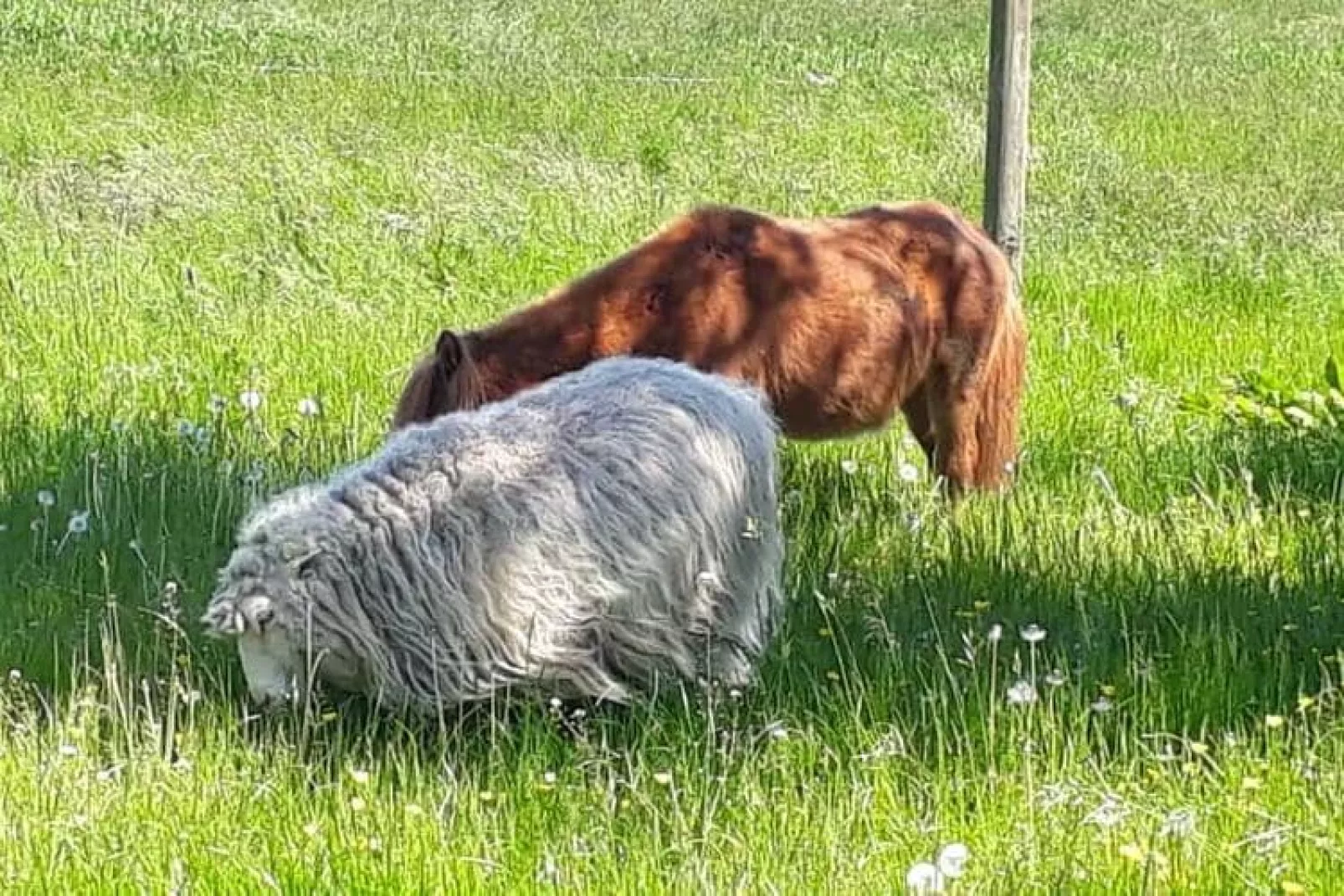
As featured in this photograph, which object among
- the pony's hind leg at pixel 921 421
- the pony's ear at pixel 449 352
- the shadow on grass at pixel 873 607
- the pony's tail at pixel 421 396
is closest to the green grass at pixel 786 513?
the shadow on grass at pixel 873 607

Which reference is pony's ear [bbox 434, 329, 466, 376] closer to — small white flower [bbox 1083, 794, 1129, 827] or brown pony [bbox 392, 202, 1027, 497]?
brown pony [bbox 392, 202, 1027, 497]

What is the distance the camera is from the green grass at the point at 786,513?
13.4 feet

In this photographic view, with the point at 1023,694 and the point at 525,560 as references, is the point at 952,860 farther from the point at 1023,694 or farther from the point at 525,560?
the point at 525,560

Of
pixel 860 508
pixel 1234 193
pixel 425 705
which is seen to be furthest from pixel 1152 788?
pixel 1234 193

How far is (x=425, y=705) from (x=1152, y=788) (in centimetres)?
166

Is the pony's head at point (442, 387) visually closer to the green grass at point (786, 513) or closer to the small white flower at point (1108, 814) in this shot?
the green grass at point (786, 513)

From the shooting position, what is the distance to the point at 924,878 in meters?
3.63

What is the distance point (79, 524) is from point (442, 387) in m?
1.13

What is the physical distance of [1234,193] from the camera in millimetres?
13086

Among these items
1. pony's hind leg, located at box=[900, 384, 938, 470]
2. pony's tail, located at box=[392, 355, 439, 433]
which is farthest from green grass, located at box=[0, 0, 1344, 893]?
pony's tail, located at box=[392, 355, 439, 433]

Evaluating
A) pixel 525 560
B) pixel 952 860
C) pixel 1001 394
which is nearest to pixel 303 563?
pixel 525 560

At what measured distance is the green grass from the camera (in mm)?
4074

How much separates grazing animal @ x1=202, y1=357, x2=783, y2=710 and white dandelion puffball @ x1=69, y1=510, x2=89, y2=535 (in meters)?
1.00

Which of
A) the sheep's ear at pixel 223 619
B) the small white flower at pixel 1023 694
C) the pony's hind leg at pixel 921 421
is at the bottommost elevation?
the pony's hind leg at pixel 921 421
